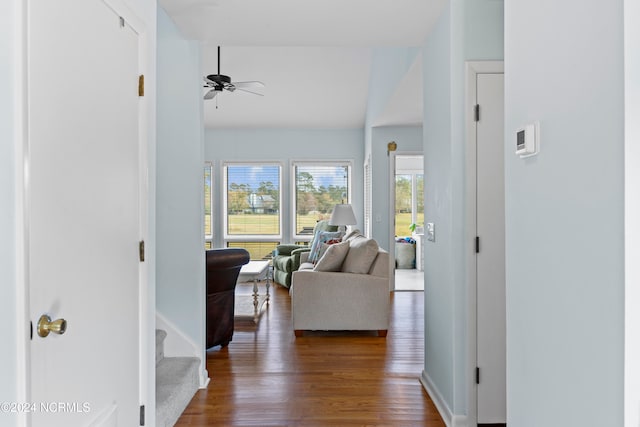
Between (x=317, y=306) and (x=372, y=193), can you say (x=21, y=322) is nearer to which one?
→ (x=317, y=306)

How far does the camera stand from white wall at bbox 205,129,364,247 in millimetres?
8211

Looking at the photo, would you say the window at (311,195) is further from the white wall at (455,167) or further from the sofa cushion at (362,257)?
the white wall at (455,167)

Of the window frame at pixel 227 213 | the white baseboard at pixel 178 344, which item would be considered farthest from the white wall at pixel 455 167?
the window frame at pixel 227 213

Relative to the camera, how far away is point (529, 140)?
146 cm

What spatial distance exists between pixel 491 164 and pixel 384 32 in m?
1.22

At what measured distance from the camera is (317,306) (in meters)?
4.36

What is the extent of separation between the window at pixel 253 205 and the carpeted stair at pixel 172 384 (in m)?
5.18

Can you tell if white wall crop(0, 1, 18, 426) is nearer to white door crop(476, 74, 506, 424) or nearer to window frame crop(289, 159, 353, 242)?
white door crop(476, 74, 506, 424)

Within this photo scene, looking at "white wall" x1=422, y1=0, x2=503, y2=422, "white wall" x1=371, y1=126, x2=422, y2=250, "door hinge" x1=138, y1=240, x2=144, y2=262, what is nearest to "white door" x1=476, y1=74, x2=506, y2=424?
"white wall" x1=422, y1=0, x2=503, y2=422

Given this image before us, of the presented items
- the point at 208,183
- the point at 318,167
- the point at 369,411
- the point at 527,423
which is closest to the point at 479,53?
the point at 527,423

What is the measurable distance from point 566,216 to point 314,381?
95.2 inches

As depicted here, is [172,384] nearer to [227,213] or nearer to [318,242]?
[318,242]

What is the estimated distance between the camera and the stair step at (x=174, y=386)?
2.48 meters

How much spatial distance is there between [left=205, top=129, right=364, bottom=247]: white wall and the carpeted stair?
5216 millimetres
